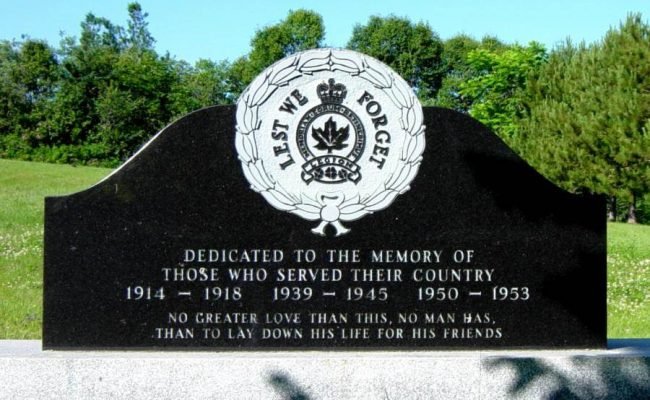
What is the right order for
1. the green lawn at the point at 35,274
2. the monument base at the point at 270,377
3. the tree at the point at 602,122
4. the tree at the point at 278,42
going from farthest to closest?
the tree at the point at 278,42, the tree at the point at 602,122, the green lawn at the point at 35,274, the monument base at the point at 270,377

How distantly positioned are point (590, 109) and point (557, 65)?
354 cm

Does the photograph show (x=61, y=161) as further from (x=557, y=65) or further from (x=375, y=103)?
(x=375, y=103)

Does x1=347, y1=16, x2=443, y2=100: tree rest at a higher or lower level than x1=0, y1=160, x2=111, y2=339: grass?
higher

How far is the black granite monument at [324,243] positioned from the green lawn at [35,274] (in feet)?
11.5

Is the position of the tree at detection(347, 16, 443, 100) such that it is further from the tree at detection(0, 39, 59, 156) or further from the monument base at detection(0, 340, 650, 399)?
the monument base at detection(0, 340, 650, 399)

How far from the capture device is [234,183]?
250 inches

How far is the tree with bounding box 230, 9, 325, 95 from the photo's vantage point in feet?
169

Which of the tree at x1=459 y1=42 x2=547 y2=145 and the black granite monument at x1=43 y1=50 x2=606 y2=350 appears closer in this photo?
the black granite monument at x1=43 y1=50 x2=606 y2=350

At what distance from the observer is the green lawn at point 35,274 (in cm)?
1023

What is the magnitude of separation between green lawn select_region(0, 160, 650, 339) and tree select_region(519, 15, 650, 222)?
12.5 feet

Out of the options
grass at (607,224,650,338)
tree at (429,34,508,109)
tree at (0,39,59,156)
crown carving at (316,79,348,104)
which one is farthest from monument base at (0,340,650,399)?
tree at (429,34,508,109)

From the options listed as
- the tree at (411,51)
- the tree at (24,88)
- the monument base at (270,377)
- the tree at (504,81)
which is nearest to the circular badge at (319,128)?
the monument base at (270,377)

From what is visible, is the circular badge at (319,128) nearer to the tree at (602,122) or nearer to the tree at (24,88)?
the tree at (602,122)

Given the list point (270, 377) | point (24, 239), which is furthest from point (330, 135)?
point (24, 239)
